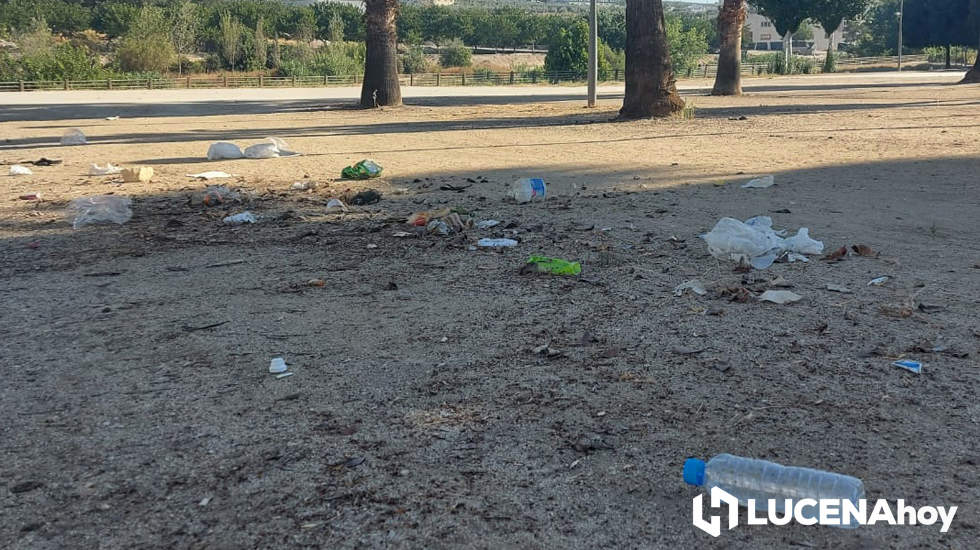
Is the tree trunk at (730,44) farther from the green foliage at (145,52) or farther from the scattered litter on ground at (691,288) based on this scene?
the green foliage at (145,52)

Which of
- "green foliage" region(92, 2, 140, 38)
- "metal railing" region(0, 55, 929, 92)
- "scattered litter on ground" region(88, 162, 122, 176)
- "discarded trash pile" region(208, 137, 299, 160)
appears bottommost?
"scattered litter on ground" region(88, 162, 122, 176)

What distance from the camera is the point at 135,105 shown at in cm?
3194

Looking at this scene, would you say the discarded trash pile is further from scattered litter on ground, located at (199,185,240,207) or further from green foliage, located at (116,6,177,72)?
green foliage, located at (116,6,177,72)


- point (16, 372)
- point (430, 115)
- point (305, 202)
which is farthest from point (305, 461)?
point (430, 115)

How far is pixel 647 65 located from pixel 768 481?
61.4 feet

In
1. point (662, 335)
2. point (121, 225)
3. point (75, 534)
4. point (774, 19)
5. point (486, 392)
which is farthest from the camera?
point (774, 19)

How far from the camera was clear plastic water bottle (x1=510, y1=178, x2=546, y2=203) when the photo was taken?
9.62 metres

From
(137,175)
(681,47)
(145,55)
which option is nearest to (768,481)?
(137,175)

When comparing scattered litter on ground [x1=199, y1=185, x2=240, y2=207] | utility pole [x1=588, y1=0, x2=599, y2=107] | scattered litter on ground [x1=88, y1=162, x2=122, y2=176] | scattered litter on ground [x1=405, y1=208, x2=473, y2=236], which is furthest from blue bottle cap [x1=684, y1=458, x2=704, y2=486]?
utility pole [x1=588, y1=0, x2=599, y2=107]

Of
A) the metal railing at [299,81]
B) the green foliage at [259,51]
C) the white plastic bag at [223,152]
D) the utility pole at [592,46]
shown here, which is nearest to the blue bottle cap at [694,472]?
the white plastic bag at [223,152]

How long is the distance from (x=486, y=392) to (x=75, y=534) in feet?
6.07

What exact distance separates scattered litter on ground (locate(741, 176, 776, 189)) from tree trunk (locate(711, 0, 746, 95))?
1848cm

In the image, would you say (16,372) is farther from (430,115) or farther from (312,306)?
(430,115)

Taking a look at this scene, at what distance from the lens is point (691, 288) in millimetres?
5949
